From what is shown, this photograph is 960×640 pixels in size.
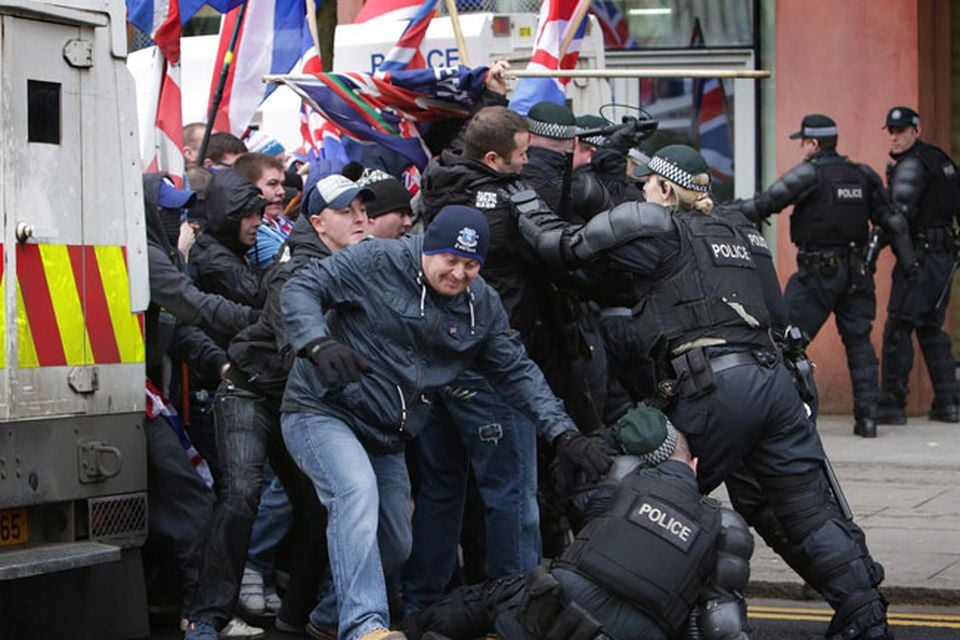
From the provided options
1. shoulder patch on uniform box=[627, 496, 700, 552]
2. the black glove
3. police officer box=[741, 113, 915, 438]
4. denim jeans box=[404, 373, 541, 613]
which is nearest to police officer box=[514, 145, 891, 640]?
denim jeans box=[404, 373, 541, 613]

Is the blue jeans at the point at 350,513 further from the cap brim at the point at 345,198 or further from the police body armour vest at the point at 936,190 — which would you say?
the police body armour vest at the point at 936,190

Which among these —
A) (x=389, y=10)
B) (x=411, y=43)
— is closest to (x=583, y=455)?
(x=411, y=43)

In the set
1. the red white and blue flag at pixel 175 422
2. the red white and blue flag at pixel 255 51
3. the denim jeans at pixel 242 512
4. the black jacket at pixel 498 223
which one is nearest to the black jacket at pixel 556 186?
the black jacket at pixel 498 223

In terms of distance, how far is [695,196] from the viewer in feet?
25.7

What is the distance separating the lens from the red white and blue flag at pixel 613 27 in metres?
15.3

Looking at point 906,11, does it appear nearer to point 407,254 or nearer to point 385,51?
point 385,51

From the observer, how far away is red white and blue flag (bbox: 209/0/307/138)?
36.3 feet

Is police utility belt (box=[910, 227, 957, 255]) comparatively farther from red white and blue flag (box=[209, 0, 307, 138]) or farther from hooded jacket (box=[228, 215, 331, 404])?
hooded jacket (box=[228, 215, 331, 404])

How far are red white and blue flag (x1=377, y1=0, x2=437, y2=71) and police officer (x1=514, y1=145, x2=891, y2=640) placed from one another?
3376 mm

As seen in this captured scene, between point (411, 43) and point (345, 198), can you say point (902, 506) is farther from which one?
point (345, 198)

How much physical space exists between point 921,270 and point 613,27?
3193 mm

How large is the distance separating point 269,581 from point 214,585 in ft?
3.66

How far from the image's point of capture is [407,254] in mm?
7297

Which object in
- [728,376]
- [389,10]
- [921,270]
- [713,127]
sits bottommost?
[728,376]
